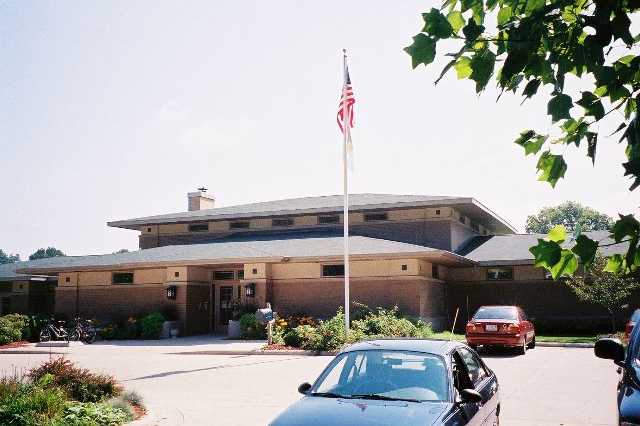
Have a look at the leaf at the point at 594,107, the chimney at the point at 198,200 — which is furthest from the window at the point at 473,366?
the chimney at the point at 198,200

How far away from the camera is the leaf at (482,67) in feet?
9.78

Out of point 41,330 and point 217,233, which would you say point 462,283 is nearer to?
point 217,233

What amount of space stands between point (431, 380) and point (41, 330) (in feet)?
86.8

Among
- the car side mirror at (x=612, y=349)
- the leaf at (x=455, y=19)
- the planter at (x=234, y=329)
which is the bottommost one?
the planter at (x=234, y=329)

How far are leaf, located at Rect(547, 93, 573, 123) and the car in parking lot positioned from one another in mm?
2788

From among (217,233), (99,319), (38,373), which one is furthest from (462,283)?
(38,373)

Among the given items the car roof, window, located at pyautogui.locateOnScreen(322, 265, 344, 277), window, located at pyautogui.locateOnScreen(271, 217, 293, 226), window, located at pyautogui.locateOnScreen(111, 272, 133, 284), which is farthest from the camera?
window, located at pyautogui.locateOnScreen(271, 217, 293, 226)

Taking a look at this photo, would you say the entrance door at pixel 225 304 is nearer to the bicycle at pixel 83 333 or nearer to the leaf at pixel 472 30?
the bicycle at pixel 83 333

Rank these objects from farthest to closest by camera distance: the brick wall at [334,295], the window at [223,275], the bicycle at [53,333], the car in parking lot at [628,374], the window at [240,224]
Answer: the window at [240,224], the window at [223,275], the bicycle at [53,333], the brick wall at [334,295], the car in parking lot at [628,374]

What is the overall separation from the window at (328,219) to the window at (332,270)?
5.47 metres

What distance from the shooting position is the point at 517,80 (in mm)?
3318

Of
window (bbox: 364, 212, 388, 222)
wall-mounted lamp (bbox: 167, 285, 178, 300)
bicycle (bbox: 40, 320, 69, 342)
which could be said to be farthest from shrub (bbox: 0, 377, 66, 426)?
window (bbox: 364, 212, 388, 222)

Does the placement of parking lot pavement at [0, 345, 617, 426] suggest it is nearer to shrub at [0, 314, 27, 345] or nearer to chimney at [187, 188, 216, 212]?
shrub at [0, 314, 27, 345]

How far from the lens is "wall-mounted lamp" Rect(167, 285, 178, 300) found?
27141 millimetres
